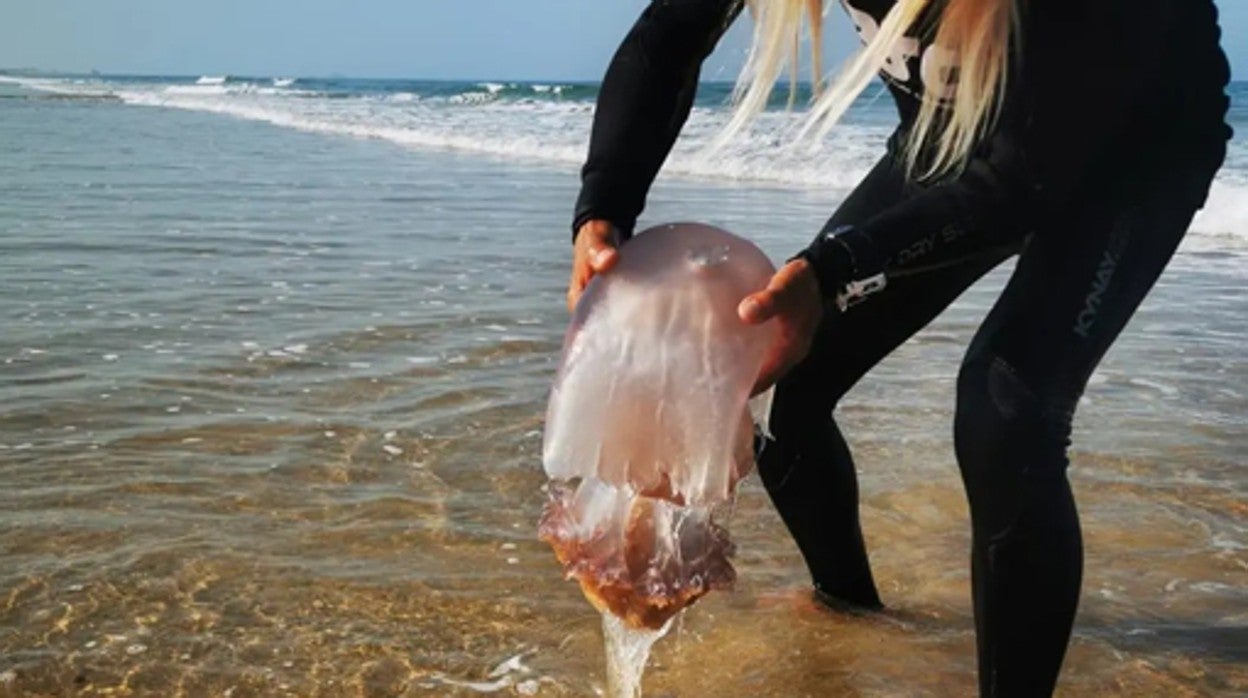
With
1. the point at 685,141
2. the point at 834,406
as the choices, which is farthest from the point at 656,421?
the point at 685,141

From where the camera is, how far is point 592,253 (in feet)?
7.14

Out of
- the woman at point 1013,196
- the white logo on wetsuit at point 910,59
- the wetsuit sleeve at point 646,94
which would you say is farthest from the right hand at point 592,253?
the white logo on wetsuit at point 910,59

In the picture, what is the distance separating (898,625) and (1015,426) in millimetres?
859

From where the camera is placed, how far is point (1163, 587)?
3.10m

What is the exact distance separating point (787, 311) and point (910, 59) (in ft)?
2.31

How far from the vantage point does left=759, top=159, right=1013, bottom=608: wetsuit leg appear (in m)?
2.70

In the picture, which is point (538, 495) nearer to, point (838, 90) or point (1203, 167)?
point (838, 90)

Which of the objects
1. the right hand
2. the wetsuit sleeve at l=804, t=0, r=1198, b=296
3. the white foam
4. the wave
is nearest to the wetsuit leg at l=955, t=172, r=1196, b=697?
the wetsuit sleeve at l=804, t=0, r=1198, b=296

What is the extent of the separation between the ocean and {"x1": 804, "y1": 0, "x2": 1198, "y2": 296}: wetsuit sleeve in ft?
3.11

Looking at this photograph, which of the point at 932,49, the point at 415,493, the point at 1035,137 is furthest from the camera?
the point at 415,493

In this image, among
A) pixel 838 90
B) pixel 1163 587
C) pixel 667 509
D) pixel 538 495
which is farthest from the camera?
pixel 538 495

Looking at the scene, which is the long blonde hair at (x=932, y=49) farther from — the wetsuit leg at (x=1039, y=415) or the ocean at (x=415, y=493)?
the ocean at (x=415, y=493)

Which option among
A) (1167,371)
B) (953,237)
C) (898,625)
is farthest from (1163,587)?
(1167,371)

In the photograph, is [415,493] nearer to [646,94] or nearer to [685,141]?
[646,94]
